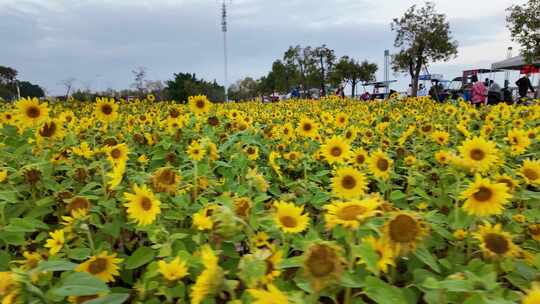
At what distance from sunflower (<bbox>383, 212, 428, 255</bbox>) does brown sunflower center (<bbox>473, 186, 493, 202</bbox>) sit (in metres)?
0.41

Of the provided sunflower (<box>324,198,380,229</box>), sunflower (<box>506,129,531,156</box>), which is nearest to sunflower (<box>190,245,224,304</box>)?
sunflower (<box>324,198,380,229</box>)

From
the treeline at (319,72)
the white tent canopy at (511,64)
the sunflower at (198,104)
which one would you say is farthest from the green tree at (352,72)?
the sunflower at (198,104)

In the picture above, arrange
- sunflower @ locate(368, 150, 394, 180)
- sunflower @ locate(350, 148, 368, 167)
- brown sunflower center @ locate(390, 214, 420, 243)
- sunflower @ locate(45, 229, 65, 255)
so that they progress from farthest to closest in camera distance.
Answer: sunflower @ locate(350, 148, 368, 167) < sunflower @ locate(368, 150, 394, 180) < sunflower @ locate(45, 229, 65, 255) < brown sunflower center @ locate(390, 214, 420, 243)

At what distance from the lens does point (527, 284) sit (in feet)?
3.34

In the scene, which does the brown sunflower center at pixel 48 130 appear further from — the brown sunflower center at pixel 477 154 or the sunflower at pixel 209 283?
the brown sunflower center at pixel 477 154

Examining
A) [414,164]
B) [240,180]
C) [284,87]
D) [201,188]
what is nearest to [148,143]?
[240,180]

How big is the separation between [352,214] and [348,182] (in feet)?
1.80

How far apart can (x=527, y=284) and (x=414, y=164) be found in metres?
1.20

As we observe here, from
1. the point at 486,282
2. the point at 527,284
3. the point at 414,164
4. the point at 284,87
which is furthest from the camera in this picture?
the point at 284,87

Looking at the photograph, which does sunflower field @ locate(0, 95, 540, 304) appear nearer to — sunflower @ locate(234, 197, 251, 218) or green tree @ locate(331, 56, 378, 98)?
sunflower @ locate(234, 197, 251, 218)

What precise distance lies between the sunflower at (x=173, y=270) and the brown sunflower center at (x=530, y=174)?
4.14 feet

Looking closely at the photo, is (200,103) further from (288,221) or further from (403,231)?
(403,231)

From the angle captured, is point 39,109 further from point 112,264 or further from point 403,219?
point 403,219

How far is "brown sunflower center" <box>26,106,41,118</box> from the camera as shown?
2227mm
